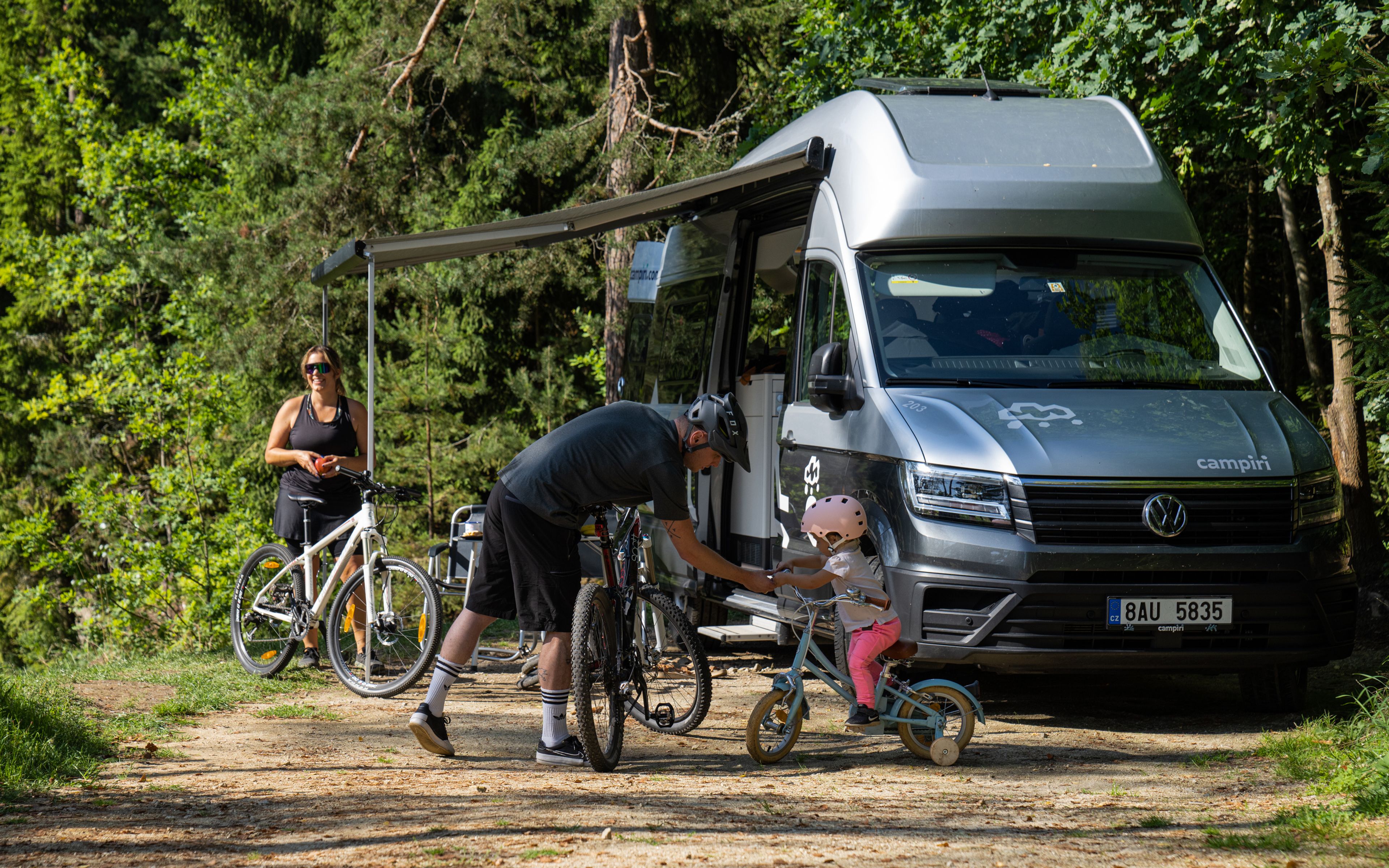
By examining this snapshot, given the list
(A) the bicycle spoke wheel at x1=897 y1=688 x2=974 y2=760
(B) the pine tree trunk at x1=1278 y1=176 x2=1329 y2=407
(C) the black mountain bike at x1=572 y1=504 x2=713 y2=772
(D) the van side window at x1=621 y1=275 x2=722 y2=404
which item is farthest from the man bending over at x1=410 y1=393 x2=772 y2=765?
(B) the pine tree trunk at x1=1278 y1=176 x2=1329 y2=407

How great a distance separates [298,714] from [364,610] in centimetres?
78

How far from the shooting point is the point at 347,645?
7.69 m

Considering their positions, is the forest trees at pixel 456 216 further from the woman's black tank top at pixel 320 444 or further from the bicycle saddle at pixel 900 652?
the bicycle saddle at pixel 900 652

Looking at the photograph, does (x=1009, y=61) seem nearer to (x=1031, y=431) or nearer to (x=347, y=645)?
(x=1031, y=431)

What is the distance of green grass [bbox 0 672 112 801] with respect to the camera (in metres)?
5.08

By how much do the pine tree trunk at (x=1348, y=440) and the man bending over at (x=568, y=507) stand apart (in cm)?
611

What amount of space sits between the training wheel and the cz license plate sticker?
0.94 meters

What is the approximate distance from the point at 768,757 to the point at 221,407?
46.2ft

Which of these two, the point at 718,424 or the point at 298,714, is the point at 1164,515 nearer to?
the point at 718,424

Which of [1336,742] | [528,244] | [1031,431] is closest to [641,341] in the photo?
[528,244]

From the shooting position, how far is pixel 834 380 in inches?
262

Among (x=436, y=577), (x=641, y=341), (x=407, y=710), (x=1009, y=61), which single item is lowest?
(x=407, y=710)

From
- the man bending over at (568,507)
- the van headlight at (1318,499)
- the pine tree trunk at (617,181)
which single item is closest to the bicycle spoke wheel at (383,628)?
the man bending over at (568,507)

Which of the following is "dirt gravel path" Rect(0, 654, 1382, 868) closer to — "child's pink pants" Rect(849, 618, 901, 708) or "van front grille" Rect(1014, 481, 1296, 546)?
"child's pink pants" Rect(849, 618, 901, 708)
